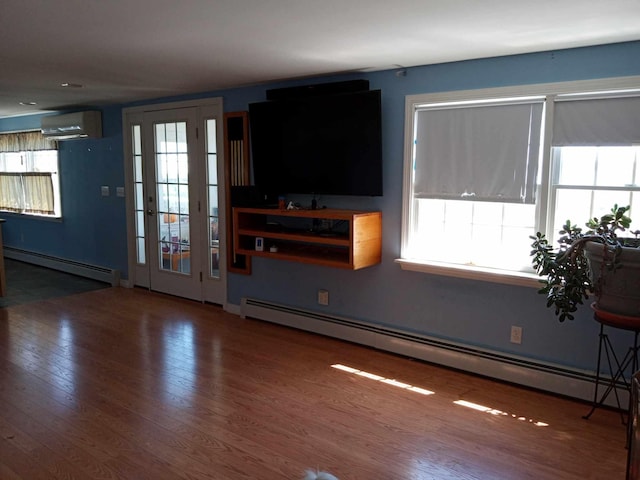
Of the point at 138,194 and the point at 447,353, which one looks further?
the point at 138,194

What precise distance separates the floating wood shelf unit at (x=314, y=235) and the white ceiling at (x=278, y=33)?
3.65 ft

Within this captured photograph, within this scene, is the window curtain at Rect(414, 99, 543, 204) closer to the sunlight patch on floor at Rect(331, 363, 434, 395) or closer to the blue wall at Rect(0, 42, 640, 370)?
the blue wall at Rect(0, 42, 640, 370)

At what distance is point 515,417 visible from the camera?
2.99 meters

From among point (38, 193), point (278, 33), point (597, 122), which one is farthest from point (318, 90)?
point (38, 193)

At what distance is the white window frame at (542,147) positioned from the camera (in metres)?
3.02

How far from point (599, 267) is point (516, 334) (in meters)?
0.95

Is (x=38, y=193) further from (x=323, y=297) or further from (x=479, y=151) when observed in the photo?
(x=479, y=151)

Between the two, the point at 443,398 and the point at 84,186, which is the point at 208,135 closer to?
the point at 84,186

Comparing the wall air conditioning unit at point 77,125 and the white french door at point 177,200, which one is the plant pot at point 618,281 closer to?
the white french door at point 177,200

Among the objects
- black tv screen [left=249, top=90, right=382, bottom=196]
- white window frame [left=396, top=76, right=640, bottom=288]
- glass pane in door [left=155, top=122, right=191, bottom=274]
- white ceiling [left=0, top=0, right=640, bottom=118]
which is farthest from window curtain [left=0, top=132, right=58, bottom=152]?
white window frame [left=396, top=76, right=640, bottom=288]

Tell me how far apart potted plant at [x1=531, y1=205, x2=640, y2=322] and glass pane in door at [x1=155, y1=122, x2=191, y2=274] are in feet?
12.3

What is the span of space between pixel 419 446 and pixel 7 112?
7.14m

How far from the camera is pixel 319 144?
408 cm

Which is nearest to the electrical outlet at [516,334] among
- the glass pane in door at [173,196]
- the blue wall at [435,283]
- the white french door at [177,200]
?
the blue wall at [435,283]
